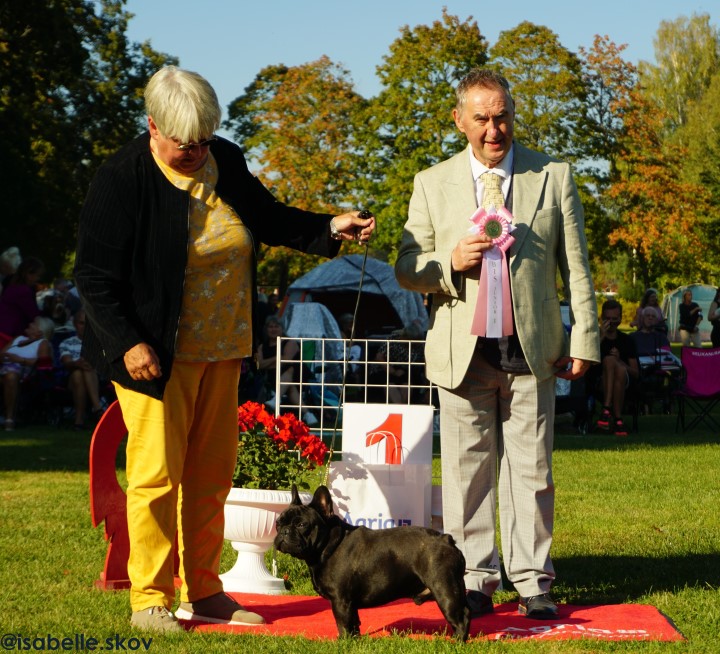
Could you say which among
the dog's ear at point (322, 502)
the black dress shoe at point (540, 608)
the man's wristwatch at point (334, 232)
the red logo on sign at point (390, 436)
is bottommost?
the black dress shoe at point (540, 608)

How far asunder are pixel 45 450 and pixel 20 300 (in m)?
2.45

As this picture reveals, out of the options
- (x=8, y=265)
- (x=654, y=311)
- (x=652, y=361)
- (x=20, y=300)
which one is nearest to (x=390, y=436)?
(x=20, y=300)

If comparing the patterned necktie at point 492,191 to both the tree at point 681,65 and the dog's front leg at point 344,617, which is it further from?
the tree at point 681,65

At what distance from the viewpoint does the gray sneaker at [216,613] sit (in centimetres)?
426

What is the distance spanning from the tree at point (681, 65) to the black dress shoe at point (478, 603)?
165 feet

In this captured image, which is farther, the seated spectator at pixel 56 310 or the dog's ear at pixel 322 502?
the seated spectator at pixel 56 310

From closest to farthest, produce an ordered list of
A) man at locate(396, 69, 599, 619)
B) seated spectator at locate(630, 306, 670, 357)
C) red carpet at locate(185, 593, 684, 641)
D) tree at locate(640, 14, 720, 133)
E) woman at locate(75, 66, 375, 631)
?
woman at locate(75, 66, 375, 631), red carpet at locate(185, 593, 684, 641), man at locate(396, 69, 599, 619), seated spectator at locate(630, 306, 670, 357), tree at locate(640, 14, 720, 133)

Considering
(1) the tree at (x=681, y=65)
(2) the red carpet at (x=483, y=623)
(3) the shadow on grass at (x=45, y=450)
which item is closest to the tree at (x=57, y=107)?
(3) the shadow on grass at (x=45, y=450)

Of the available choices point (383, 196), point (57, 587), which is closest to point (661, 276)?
point (383, 196)

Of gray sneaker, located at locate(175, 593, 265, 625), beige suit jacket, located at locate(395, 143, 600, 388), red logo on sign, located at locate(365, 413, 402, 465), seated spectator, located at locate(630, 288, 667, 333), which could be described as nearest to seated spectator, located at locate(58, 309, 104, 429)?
seated spectator, located at locate(630, 288, 667, 333)

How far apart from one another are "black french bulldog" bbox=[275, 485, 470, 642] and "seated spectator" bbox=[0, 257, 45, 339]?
9060mm

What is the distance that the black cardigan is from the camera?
3.85m

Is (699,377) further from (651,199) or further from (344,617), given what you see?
(651,199)

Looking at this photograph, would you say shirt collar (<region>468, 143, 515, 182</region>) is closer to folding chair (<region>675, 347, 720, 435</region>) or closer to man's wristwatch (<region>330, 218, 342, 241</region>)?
man's wristwatch (<region>330, 218, 342, 241</region>)
